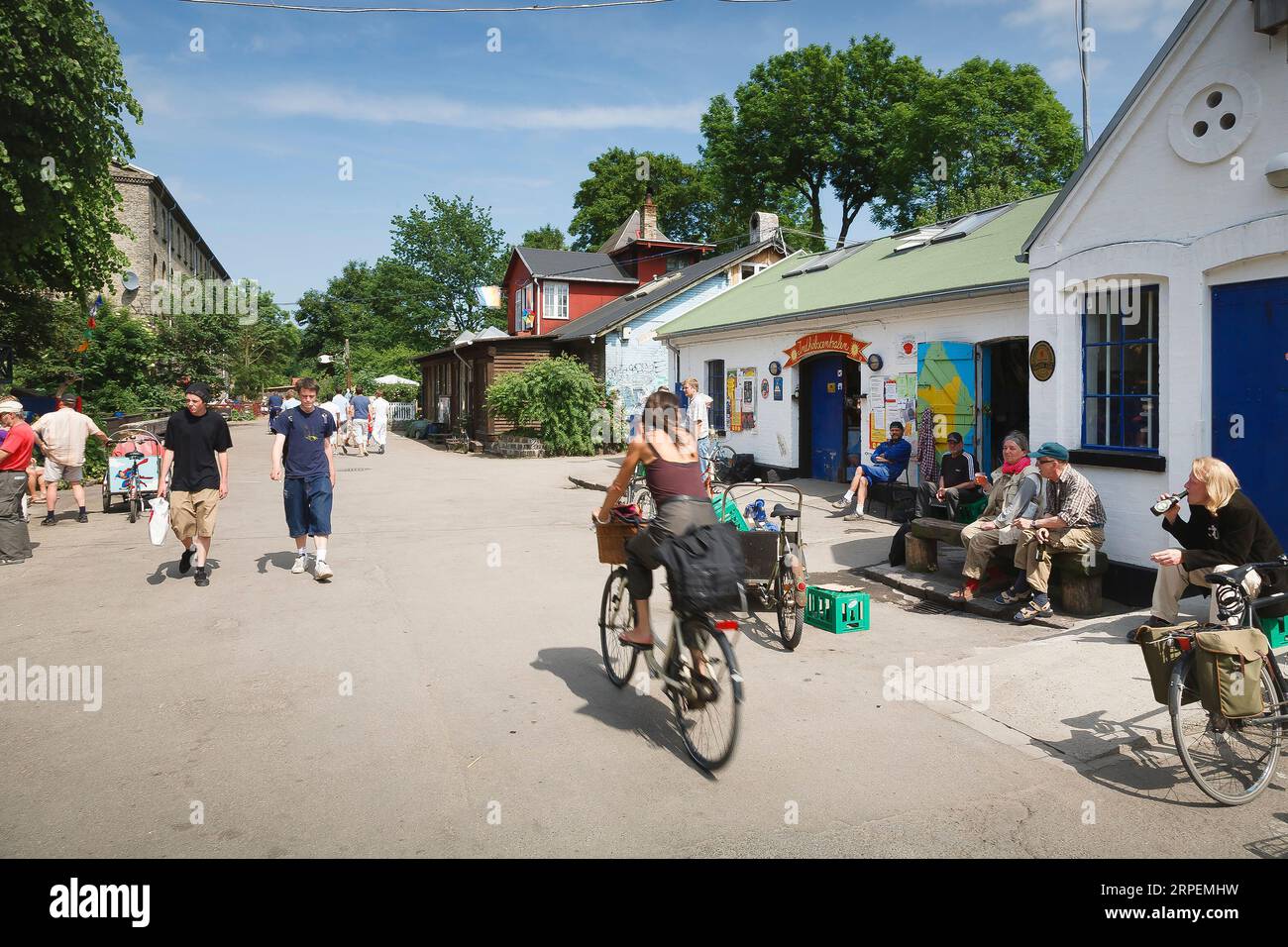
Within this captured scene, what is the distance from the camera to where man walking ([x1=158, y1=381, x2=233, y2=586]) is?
916 centimetres

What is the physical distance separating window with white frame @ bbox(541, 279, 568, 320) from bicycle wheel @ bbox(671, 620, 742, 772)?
32.9 m

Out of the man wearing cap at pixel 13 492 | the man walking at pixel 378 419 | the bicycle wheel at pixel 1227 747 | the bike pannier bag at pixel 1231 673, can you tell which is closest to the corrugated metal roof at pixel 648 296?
the man walking at pixel 378 419

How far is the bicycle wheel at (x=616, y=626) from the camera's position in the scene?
5871mm

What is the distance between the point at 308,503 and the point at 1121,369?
27.5 feet

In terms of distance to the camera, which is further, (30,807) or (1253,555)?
(1253,555)

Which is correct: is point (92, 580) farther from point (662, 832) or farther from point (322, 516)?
point (662, 832)

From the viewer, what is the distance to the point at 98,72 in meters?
15.3

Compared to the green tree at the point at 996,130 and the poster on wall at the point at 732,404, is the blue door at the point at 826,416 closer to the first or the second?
the poster on wall at the point at 732,404

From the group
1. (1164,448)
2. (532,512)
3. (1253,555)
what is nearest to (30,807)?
(1253,555)

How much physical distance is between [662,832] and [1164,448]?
6.40 meters

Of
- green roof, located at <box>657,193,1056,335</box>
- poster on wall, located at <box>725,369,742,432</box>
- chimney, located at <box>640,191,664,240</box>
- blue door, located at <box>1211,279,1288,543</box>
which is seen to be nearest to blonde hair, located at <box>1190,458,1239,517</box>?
blue door, located at <box>1211,279,1288,543</box>

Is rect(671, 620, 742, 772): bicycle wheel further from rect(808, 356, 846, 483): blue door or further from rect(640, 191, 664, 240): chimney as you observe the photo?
rect(640, 191, 664, 240): chimney

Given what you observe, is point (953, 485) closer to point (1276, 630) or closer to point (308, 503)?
point (1276, 630)

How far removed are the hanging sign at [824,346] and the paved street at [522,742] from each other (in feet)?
26.2
